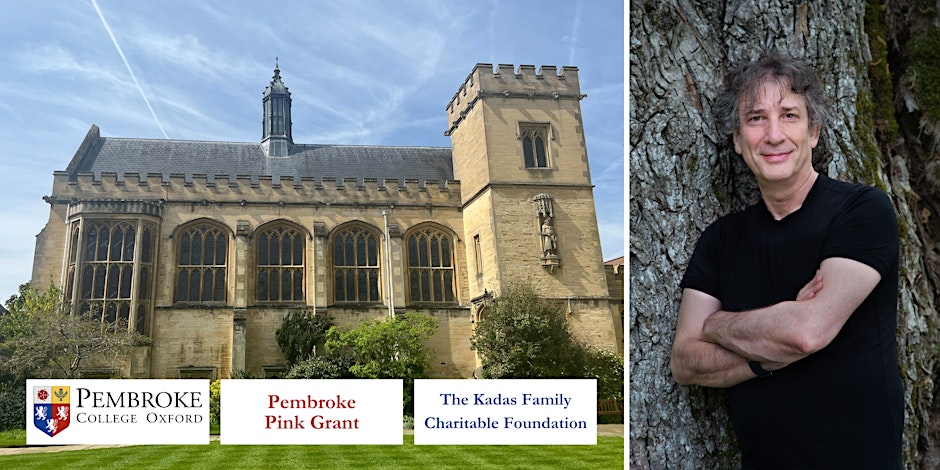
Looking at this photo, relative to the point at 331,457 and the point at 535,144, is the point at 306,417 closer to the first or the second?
the point at 331,457

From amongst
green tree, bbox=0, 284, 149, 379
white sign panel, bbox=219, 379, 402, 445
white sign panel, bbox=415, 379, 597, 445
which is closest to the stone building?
green tree, bbox=0, 284, 149, 379

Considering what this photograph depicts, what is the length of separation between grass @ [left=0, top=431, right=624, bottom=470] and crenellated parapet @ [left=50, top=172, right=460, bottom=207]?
1052cm

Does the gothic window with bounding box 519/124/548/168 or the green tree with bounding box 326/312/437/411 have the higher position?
the gothic window with bounding box 519/124/548/168

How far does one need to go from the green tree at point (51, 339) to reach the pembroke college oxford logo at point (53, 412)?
5.43 m

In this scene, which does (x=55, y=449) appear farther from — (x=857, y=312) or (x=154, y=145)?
(x=154, y=145)

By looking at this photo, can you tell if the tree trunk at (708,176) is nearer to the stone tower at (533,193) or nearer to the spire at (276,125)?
the stone tower at (533,193)

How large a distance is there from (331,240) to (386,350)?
442 centimetres

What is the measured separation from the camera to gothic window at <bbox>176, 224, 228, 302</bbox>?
18625 millimetres

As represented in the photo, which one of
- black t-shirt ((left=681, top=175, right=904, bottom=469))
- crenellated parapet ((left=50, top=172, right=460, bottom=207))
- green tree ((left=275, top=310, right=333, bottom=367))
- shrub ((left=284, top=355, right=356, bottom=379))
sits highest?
crenellated parapet ((left=50, top=172, right=460, bottom=207))

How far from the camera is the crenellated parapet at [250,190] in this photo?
18.7 meters

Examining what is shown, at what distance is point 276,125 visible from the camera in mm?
22547

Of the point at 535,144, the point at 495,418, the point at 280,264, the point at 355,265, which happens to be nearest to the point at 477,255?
the point at 355,265

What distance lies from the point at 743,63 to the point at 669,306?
0.59m

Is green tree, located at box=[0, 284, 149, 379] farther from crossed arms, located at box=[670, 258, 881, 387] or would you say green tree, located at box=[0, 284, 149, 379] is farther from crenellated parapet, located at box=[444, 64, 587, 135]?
crossed arms, located at box=[670, 258, 881, 387]
